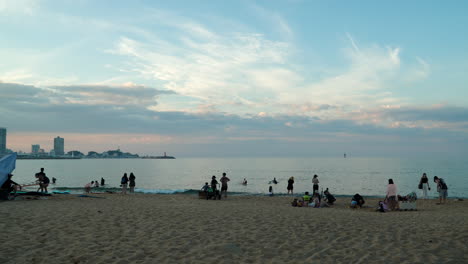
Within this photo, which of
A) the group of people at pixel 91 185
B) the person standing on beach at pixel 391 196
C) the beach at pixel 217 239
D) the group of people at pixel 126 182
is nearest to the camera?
the beach at pixel 217 239

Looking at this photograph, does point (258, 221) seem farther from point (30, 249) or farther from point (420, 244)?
point (30, 249)

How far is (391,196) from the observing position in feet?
53.6

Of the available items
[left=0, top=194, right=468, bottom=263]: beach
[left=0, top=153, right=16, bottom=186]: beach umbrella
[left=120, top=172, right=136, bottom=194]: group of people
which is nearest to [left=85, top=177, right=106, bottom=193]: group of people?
[left=120, top=172, right=136, bottom=194]: group of people

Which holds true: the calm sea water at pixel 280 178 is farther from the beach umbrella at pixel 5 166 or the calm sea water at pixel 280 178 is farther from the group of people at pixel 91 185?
the beach umbrella at pixel 5 166

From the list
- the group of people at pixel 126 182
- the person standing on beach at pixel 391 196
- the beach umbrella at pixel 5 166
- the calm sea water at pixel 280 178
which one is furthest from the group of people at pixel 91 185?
the person standing on beach at pixel 391 196

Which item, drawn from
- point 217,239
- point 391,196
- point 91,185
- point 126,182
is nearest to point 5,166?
point 126,182

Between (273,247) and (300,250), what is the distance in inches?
25.3

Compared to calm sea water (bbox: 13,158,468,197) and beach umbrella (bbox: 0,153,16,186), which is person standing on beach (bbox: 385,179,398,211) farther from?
calm sea water (bbox: 13,158,468,197)

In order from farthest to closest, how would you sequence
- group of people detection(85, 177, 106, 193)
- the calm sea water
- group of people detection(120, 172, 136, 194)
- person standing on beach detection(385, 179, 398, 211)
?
the calm sea water, group of people detection(85, 177, 106, 193), group of people detection(120, 172, 136, 194), person standing on beach detection(385, 179, 398, 211)

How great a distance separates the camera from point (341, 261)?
263 inches

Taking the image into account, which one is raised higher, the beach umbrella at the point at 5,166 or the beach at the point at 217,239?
the beach umbrella at the point at 5,166

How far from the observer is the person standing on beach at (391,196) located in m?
16.2

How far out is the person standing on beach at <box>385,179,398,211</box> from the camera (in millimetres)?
16181

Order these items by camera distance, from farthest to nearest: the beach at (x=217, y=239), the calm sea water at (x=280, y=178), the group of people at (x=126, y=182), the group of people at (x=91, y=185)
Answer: the calm sea water at (x=280, y=178)
the group of people at (x=91, y=185)
the group of people at (x=126, y=182)
the beach at (x=217, y=239)
